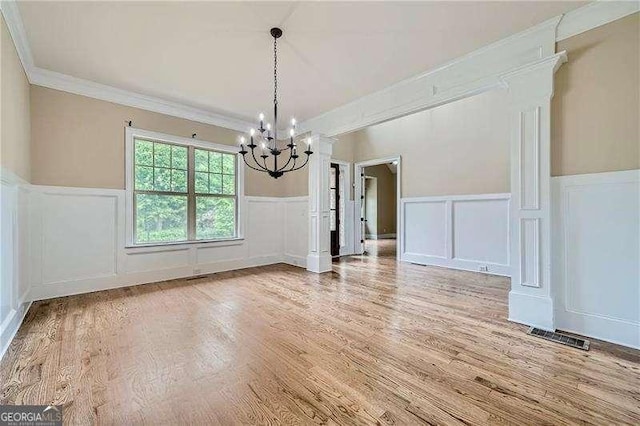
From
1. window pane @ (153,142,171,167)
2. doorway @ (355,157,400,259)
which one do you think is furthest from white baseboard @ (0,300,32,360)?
doorway @ (355,157,400,259)

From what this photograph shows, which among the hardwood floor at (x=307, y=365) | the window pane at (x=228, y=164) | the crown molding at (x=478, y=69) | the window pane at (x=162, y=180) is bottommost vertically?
the hardwood floor at (x=307, y=365)

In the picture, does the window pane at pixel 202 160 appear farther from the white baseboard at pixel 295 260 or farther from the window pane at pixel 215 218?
the white baseboard at pixel 295 260

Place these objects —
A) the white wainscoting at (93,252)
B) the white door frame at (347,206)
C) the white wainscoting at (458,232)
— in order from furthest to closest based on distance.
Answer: the white door frame at (347,206) < the white wainscoting at (458,232) < the white wainscoting at (93,252)

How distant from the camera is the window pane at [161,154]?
4301mm

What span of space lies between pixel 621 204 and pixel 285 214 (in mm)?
4810

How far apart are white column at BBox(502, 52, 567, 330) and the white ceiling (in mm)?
485

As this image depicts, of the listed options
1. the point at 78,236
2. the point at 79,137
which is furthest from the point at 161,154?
the point at 78,236

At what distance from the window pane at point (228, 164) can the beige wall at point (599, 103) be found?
15.1 feet

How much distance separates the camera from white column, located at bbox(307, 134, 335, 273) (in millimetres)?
4922

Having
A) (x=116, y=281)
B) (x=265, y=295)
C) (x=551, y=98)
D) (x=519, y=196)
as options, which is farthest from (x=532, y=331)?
(x=116, y=281)

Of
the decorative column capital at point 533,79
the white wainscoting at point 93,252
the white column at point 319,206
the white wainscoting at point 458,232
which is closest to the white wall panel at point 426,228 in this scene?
the white wainscoting at point 458,232

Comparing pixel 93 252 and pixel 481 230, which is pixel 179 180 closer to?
pixel 93 252

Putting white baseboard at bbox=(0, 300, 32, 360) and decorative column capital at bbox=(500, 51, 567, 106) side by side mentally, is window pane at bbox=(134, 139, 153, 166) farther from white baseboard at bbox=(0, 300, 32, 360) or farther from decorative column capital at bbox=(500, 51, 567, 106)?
decorative column capital at bbox=(500, 51, 567, 106)

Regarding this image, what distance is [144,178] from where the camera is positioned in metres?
4.18
